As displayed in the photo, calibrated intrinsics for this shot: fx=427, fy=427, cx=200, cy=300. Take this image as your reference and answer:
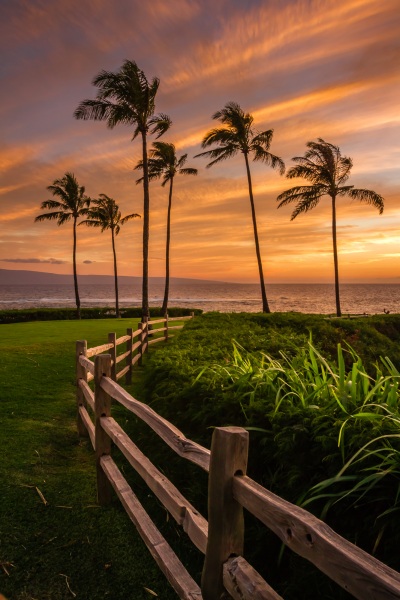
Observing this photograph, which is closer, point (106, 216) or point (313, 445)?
point (313, 445)

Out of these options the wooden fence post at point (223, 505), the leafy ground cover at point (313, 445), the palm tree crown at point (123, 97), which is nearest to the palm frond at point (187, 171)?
the palm tree crown at point (123, 97)

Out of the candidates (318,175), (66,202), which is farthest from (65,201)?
(318,175)

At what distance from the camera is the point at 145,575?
139 inches

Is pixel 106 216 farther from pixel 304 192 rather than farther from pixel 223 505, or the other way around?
pixel 223 505

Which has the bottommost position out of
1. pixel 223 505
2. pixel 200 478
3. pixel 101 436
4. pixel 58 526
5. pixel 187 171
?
pixel 58 526

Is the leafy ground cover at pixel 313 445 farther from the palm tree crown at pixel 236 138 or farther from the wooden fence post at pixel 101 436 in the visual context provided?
the palm tree crown at pixel 236 138

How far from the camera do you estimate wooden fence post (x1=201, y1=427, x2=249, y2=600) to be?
220 cm

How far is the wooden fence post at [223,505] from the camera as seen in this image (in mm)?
2203

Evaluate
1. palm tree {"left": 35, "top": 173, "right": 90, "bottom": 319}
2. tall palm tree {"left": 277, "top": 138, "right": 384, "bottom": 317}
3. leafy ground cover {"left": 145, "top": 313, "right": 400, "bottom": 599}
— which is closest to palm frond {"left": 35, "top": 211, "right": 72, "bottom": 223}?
palm tree {"left": 35, "top": 173, "right": 90, "bottom": 319}

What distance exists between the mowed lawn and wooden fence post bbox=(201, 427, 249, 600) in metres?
1.29

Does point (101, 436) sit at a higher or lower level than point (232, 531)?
lower

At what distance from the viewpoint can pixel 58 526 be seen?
13.9 feet

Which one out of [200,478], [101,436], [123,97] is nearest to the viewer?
[200,478]

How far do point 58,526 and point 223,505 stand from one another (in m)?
2.77
